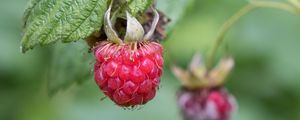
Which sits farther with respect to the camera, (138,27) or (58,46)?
(58,46)

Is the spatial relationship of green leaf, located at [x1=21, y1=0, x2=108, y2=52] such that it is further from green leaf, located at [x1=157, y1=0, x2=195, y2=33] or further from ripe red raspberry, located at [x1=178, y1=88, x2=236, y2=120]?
ripe red raspberry, located at [x1=178, y1=88, x2=236, y2=120]

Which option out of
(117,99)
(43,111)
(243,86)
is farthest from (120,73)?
(243,86)

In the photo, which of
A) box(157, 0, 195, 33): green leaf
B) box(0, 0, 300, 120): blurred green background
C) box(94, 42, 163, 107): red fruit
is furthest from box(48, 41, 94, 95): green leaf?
box(0, 0, 300, 120): blurred green background

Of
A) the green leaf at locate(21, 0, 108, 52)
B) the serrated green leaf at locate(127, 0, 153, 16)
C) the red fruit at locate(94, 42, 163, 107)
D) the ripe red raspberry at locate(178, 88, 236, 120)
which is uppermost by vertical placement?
the serrated green leaf at locate(127, 0, 153, 16)

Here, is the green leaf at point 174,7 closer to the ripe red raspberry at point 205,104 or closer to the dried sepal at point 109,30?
the ripe red raspberry at point 205,104

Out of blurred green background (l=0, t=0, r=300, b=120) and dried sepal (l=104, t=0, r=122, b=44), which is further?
blurred green background (l=0, t=0, r=300, b=120)

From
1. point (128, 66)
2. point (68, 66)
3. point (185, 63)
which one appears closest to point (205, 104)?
point (68, 66)

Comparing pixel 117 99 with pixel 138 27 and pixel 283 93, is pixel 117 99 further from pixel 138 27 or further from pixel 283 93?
pixel 283 93
